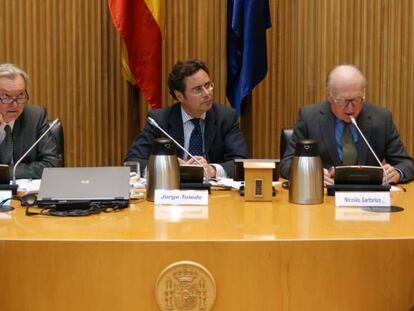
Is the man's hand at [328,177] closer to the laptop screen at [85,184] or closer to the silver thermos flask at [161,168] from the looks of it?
the silver thermos flask at [161,168]

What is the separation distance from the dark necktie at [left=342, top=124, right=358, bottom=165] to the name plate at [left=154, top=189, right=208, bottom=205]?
1198 mm

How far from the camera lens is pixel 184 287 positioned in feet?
6.07

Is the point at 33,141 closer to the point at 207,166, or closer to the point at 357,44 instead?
the point at 207,166

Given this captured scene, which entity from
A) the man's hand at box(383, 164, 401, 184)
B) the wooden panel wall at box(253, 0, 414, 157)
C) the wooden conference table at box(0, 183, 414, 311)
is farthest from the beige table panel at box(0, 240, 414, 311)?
the wooden panel wall at box(253, 0, 414, 157)

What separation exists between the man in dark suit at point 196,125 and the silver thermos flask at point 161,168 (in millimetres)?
1067

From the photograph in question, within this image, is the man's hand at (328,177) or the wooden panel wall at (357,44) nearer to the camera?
the man's hand at (328,177)

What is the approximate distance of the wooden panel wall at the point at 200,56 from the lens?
14.6ft

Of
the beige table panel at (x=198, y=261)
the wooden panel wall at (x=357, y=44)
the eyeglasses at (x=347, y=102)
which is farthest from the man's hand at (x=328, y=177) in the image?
the wooden panel wall at (x=357, y=44)

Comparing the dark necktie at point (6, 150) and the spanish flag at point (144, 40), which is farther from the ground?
the spanish flag at point (144, 40)

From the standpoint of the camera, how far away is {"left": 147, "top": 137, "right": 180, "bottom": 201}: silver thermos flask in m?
2.58

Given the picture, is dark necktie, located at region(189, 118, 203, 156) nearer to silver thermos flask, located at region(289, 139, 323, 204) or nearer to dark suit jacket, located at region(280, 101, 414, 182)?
dark suit jacket, located at region(280, 101, 414, 182)

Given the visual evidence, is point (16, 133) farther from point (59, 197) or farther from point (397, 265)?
point (397, 265)

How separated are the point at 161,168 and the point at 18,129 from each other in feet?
4.31

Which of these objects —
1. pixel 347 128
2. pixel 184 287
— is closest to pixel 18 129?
pixel 347 128
